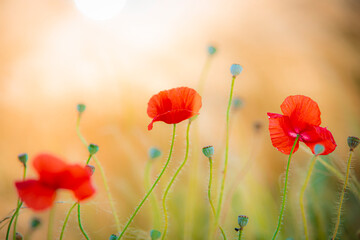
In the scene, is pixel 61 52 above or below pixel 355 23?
below

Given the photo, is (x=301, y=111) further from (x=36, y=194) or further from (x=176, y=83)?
(x=176, y=83)

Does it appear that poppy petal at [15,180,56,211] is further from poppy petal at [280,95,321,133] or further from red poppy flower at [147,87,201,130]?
poppy petal at [280,95,321,133]

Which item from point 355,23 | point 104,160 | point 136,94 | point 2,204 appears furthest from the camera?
point 355,23

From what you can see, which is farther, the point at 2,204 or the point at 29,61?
the point at 29,61

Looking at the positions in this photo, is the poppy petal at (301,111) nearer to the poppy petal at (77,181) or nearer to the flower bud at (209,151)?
the flower bud at (209,151)

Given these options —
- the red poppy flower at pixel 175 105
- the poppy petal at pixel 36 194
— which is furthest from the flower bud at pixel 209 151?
the poppy petal at pixel 36 194

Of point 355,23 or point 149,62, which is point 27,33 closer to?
point 149,62

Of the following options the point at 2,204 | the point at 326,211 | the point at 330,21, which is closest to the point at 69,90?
the point at 2,204
